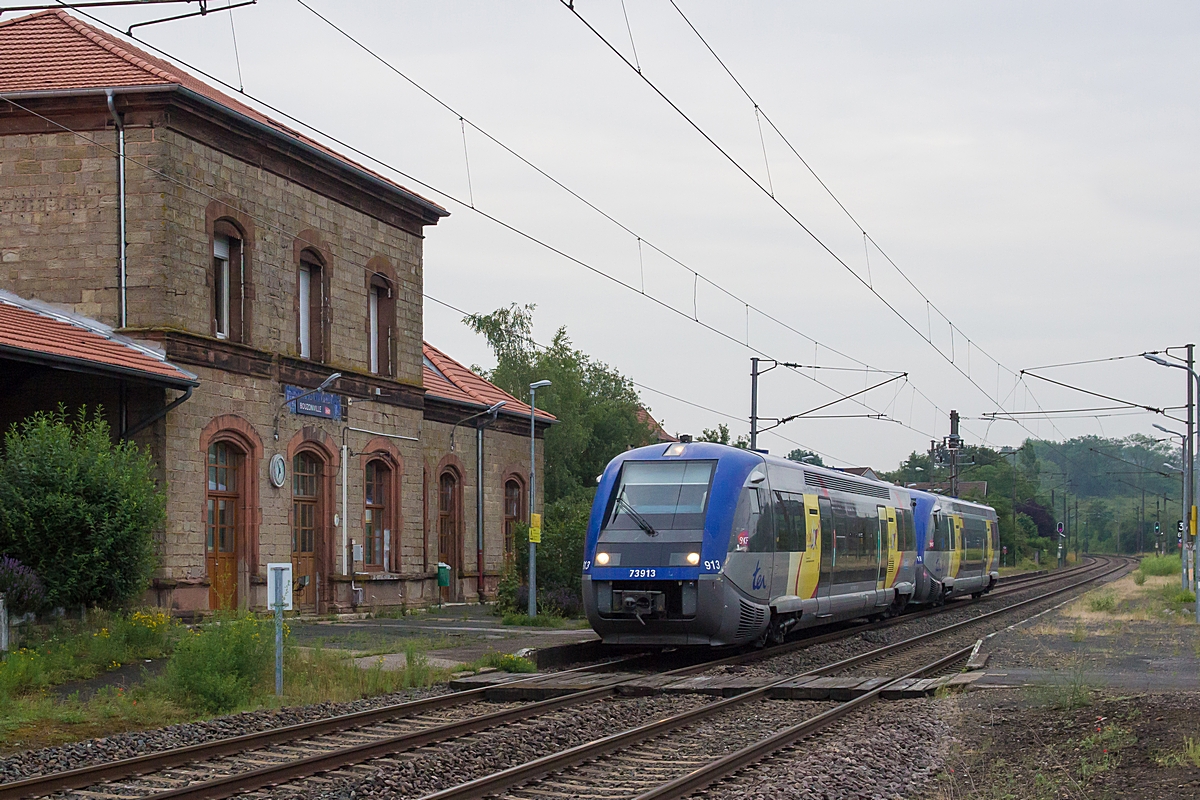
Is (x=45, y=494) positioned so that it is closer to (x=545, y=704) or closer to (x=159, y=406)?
(x=159, y=406)

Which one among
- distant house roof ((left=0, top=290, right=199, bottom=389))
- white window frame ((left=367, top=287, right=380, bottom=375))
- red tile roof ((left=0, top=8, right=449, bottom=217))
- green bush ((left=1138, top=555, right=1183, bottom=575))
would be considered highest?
red tile roof ((left=0, top=8, right=449, bottom=217))

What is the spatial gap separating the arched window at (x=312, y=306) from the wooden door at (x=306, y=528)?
2069 millimetres

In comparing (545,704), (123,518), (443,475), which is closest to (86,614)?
(123,518)

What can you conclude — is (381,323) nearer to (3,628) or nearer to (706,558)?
(3,628)

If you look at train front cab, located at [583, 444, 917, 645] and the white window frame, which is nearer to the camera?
train front cab, located at [583, 444, 917, 645]

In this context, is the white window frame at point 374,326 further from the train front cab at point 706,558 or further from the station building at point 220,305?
the train front cab at point 706,558

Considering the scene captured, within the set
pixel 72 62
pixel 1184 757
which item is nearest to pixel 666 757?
pixel 1184 757

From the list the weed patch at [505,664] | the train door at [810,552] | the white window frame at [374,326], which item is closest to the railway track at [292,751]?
the weed patch at [505,664]

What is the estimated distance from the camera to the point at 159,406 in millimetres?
21969

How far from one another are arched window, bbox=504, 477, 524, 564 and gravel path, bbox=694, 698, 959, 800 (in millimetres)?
24727

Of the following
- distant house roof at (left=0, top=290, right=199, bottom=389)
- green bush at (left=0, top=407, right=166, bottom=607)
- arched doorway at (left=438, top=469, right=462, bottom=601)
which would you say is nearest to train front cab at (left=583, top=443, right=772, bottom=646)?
green bush at (left=0, top=407, right=166, bottom=607)

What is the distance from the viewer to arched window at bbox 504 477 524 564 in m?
37.0

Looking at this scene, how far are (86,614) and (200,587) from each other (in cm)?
405

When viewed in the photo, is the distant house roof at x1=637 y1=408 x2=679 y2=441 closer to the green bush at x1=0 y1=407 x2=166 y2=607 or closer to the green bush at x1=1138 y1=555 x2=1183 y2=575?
the green bush at x1=1138 y1=555 x2=1183 y2=575
